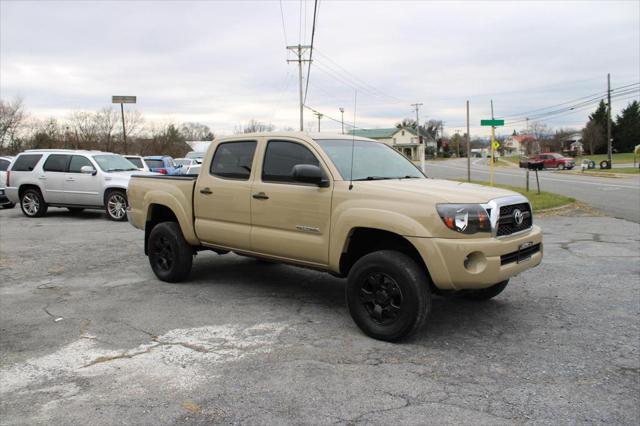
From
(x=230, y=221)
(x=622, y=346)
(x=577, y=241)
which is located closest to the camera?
(x=622, y=346)

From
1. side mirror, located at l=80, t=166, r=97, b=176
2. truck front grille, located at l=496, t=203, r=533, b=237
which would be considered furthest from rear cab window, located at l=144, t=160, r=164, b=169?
truck front grille, located at l=496, t=203, r=533, b=237

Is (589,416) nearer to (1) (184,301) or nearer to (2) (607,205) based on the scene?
(1) (184,301)

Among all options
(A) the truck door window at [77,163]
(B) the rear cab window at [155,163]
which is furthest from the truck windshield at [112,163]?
(B) the rear cab window at [155,163]

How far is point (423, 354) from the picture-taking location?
13.7ft

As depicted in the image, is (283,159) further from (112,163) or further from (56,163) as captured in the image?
(56,163)

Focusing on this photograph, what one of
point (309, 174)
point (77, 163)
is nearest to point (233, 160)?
point (309, 174)

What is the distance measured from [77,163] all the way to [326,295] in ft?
33.8

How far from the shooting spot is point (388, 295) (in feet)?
14.5

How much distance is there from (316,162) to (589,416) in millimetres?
3085

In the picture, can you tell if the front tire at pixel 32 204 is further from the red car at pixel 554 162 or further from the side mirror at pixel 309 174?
the red car at pixel 554 162

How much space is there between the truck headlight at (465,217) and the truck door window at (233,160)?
236cm

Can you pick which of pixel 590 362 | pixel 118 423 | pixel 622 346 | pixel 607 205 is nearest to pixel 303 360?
pixel 118 423

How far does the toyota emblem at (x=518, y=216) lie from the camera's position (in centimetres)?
454

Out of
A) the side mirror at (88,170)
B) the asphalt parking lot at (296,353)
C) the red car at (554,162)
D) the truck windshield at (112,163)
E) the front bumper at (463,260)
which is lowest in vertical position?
the asphalt parking lot at (296,353)
